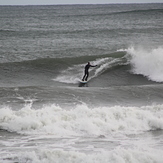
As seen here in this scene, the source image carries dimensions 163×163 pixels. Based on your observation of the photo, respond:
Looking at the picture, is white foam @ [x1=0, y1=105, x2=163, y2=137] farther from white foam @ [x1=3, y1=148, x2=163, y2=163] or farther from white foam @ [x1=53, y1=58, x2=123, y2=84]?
white foam @ [x1=53, y1=58, x2=123, y2=84]

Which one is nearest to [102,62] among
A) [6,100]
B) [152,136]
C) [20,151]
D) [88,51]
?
[88,51]

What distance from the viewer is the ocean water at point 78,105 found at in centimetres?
840

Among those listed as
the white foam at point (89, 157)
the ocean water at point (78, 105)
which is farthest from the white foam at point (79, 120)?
the white foam at point (89, 157)

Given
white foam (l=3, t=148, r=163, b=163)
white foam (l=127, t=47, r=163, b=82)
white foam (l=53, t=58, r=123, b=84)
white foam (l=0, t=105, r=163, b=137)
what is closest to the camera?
white foam (l=3, t=148, r=163, b=163)

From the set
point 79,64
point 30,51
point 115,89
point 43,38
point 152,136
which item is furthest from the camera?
point 43,38

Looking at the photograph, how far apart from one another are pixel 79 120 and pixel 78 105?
1931 mm

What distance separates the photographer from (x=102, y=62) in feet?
70.3

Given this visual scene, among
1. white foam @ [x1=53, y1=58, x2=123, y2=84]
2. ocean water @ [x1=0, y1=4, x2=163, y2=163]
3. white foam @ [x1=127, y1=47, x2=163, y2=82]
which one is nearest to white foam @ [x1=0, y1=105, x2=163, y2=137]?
ocean water @ [x1=0, y1=4, x2=163, y2=163]

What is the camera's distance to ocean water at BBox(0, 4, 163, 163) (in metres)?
8.40

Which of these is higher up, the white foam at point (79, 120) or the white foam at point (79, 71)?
the white foam at point (79, 71)

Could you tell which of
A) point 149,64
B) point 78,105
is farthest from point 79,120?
point 149,64

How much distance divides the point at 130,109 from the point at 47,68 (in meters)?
10.0

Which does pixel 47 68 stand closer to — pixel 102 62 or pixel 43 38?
pixel 102 62

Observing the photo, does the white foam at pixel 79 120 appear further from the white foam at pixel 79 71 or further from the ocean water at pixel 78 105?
the white foam at pixel 79 71
